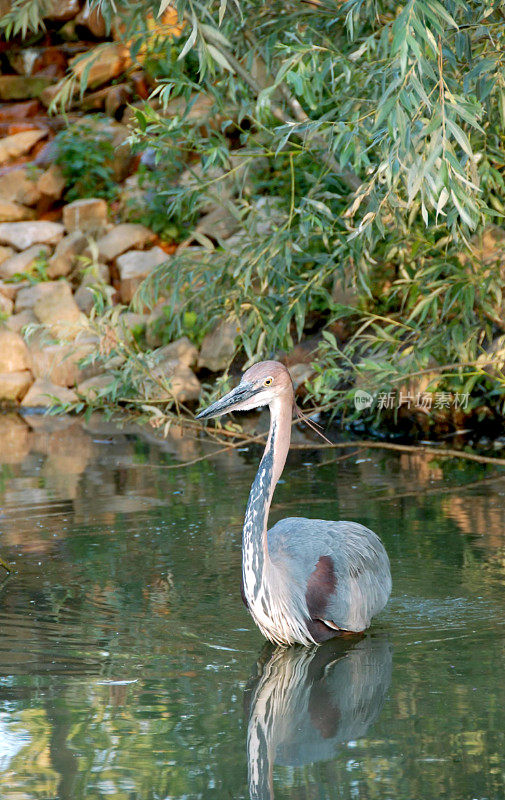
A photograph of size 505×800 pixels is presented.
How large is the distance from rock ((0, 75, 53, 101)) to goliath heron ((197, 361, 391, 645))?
15.7m

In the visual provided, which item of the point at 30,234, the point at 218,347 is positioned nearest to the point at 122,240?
the point at 30,234

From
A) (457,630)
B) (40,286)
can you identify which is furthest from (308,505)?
(40,286)

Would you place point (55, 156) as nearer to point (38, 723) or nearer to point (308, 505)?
point (308, 505)

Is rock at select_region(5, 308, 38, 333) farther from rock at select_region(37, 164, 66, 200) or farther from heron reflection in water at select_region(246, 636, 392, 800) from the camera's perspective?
heron reflection in water at select_region(246, 636, 392, 800)

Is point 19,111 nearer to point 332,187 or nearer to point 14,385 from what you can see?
point 14,385

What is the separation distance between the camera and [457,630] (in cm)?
487

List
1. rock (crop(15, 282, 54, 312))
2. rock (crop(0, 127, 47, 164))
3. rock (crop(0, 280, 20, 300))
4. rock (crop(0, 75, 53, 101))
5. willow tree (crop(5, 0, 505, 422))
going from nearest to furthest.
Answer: willow tree (crop(5, 0, 505, 422)) < rock (crop(15, 282, 54, 312)) < rock (crop(0, 280, 20, 300)) < rock (crop(0, 127, 47, 164)) < rock (crop(0, 75, 53, 101))

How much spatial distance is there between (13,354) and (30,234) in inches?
121

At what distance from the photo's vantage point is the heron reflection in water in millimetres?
3754

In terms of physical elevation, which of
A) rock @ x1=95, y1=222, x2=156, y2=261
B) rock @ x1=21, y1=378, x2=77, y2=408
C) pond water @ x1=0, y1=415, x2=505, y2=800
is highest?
pond water @ x1=0, y1=415, x2=505, y2=800

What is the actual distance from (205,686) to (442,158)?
89.7 inches

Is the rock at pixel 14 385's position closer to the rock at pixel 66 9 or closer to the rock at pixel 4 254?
the rock at pixel 4 254

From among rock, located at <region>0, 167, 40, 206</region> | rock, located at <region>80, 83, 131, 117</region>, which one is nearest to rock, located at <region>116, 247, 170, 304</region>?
rock, located at <region>0, 167, 40, 206</region>

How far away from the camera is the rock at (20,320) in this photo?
13.3 m
